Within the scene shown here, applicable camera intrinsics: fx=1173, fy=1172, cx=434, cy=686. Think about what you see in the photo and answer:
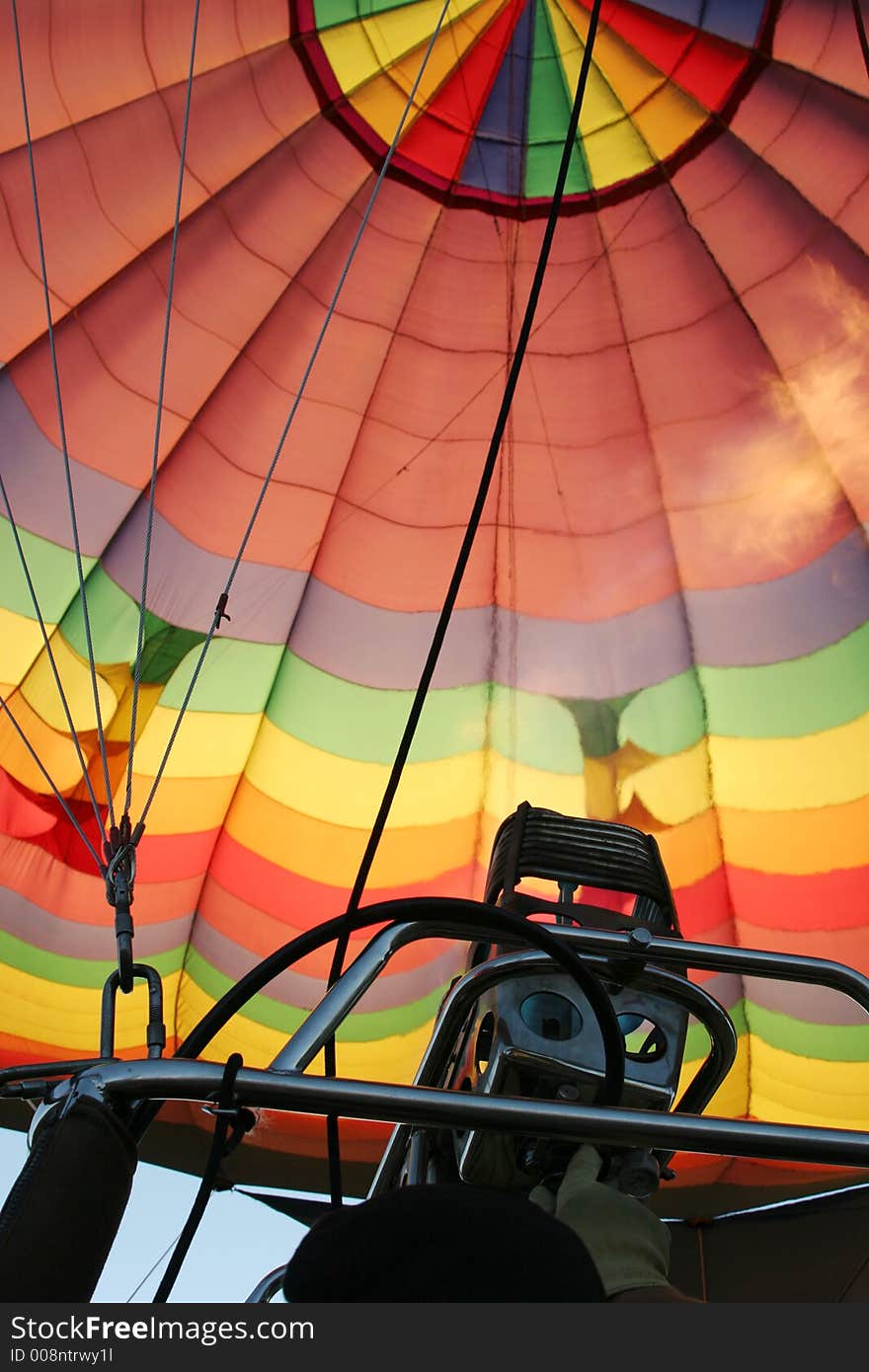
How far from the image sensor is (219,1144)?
0.95 m

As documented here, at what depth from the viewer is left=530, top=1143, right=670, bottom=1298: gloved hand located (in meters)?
0.86

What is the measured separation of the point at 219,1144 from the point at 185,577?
382 centimetres

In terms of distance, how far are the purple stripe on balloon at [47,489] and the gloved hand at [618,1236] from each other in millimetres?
3952

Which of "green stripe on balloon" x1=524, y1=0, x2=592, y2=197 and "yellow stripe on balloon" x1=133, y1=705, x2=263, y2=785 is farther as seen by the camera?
"yellow stripe on balloon" x1=133, y1=705, x2=263, y2=785

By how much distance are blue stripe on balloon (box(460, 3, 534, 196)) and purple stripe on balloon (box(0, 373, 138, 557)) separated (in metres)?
1.87

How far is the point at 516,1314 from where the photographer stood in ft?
2.11

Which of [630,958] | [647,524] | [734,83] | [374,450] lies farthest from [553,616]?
[630,958]

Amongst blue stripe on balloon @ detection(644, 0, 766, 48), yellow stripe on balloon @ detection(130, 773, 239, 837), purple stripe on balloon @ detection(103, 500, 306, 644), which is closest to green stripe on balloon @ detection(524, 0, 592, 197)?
blue stripe on balloon @ detection(644, 0, 766, 48)

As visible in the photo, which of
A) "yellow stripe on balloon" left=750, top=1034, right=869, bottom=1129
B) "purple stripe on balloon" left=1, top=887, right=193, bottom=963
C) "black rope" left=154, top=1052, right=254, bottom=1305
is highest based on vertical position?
"purple stripe on balloon" left=1, top=887, right=193, bottom=963

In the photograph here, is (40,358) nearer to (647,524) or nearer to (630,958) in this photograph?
(647,524)

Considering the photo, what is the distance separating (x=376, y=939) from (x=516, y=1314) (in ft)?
1.45

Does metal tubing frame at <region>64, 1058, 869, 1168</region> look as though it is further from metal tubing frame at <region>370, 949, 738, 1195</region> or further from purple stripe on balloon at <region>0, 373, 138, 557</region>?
purple stripe on balloon at <region>0, 373, 138, 557</region>

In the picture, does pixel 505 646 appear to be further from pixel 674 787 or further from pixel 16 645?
pixel 16 645

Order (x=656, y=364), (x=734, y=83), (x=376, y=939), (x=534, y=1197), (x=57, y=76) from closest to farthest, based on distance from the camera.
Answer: (x=376, y=939) < (x=534, y=1197) < (x=57, y=76) < (x=734, y=83) < (x=656, y=364)
